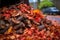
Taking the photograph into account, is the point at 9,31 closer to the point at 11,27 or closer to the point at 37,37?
the point at 11,27

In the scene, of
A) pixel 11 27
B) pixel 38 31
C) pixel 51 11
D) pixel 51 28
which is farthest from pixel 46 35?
pixel 51 11

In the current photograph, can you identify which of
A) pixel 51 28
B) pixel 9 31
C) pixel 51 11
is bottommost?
pixel 51 11

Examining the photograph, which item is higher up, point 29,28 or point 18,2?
point 18,2

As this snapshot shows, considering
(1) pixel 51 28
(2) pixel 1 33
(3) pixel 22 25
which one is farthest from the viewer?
(1) pixel 51 28

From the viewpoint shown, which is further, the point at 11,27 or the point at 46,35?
→ the point at 46,35

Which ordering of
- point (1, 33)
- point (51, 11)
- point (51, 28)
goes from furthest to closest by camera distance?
point (51, 11), point (51, 28), point (1, 33)

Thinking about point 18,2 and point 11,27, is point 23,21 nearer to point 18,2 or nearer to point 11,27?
point 11,27
